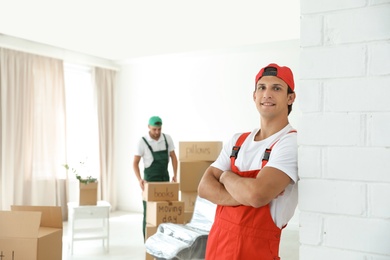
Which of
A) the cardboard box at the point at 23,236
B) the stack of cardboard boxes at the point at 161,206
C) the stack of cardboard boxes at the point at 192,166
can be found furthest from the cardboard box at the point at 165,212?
the cardboard box at the point at 23,236

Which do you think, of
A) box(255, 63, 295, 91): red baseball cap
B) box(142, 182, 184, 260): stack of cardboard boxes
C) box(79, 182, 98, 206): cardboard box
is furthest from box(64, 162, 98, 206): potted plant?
box(255, 63, 295, 91): red baseball cap

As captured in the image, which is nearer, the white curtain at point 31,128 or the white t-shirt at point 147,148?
the white t-shirt at point 147,148

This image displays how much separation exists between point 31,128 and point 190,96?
95.9 inches

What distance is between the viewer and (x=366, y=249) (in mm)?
965

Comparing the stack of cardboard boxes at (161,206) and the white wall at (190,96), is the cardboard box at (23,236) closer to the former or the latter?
the stack of cardboard boxes at (161,206)

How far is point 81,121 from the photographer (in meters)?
6.55

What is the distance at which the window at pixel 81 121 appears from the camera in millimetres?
6352

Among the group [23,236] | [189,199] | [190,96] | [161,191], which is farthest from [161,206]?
[190,96]

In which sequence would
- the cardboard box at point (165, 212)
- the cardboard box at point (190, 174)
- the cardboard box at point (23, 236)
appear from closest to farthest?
the cardboard box at point (23, 236), the cardboard box at point (165, 212), the cardboard box at point (190, 174)

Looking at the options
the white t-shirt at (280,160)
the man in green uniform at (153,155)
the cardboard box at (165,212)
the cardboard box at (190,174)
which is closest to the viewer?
the white t-shirt at (280,160)

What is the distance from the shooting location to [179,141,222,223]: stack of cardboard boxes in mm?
4094

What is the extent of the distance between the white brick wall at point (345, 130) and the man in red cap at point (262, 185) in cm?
18

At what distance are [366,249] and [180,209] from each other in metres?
2.91

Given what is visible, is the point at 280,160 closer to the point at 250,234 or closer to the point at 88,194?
the point at 250,234
